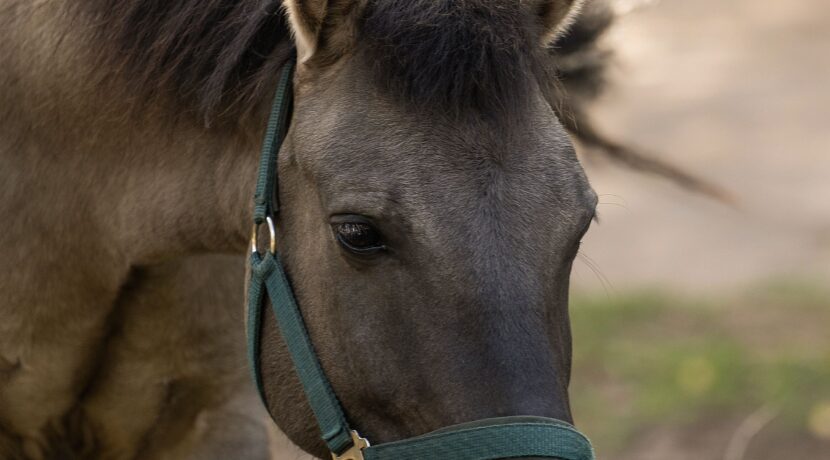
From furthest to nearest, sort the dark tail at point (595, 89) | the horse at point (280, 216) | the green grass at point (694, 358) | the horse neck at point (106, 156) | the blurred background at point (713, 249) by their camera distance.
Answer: the green grass at point (694, 358)
the blurred background at point (713, 249)
the dark tail at point (595, 89)
the horse neck at point (106, 156)
the horse at point (280, 216)

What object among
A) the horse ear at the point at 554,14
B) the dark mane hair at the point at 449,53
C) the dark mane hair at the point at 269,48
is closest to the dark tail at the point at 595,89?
the horse ear at the point at 554,14

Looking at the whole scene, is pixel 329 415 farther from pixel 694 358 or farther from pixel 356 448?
pixel 694 358

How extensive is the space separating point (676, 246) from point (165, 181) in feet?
18.5

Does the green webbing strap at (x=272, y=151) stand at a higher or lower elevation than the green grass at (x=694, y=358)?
higher

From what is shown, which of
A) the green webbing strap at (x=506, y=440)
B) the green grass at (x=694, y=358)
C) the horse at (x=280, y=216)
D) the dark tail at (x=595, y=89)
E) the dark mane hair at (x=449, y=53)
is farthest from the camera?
the green grass at (x=694, y=358)

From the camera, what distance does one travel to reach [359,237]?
2.50 m

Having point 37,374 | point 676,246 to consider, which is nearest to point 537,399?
point 37,374

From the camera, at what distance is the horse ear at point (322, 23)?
2.64 metres

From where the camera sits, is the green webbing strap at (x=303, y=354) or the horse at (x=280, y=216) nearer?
the horse at (x=280, y=216)

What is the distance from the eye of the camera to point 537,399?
2.36 m

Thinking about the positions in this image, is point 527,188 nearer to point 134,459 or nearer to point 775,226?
point 134,459

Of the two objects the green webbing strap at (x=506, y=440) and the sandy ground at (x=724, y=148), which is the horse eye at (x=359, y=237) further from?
the sandy ground at (x=724, y=148)

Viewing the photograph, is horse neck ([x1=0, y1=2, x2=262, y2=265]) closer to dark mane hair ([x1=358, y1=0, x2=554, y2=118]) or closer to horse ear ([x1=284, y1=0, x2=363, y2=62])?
horse ear ([x1=284, y1=0, x2=363, y2=62])

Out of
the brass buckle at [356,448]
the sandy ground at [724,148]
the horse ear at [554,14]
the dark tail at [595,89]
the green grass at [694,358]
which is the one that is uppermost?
the horse ear at [554,14]
